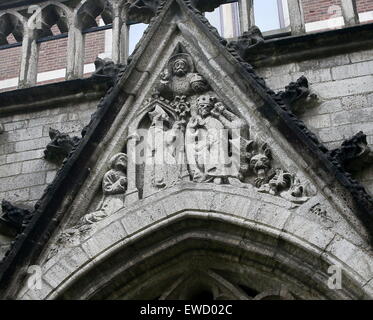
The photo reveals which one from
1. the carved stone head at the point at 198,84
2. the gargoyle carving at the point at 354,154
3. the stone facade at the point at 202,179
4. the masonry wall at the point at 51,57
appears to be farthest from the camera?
the masonry wall at the point at 51,57

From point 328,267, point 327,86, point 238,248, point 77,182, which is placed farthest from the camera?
point 327,86

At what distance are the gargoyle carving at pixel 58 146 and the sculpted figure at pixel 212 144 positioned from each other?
3.68ft

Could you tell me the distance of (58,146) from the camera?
804cm

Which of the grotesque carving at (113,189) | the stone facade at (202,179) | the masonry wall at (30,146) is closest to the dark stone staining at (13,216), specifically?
the stone facade at (202,179)

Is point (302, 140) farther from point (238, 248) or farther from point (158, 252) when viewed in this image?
point (158, 252)

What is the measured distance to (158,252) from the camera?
23.4 feet

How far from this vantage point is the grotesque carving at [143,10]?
8.79 metres

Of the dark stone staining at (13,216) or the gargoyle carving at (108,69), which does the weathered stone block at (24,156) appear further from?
the gargoyle carving at (108,69)

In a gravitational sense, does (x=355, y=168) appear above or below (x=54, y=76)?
below

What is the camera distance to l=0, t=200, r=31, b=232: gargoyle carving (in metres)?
7.48

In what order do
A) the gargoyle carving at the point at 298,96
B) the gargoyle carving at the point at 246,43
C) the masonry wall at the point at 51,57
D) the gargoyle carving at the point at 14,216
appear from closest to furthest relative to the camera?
the gargoyle carving at the point at 14,216 → the gargoyle carving at the point at 298,96 → the gargoyle carving at the point at 246,43 → the masonry wall at the point at 51,57

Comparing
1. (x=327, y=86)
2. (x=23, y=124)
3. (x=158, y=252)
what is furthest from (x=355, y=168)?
(x=23, y=124)
